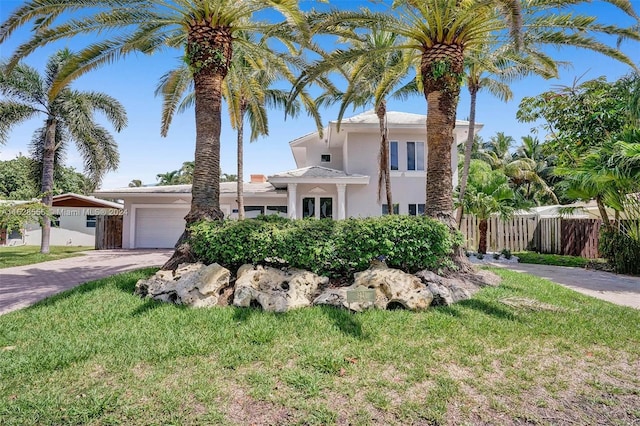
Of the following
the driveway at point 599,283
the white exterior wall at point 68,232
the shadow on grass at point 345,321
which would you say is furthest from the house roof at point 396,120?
the white exterior wall at point 68,232

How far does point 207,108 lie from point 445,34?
627 centimetres

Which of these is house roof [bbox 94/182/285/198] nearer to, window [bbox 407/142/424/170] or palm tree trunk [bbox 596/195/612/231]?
window [bbox 407/142/424/170]

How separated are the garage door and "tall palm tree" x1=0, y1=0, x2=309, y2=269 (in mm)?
13204

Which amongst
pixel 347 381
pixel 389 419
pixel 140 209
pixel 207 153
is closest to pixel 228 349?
pixel 347 381

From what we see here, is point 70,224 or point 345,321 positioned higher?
point 70,224

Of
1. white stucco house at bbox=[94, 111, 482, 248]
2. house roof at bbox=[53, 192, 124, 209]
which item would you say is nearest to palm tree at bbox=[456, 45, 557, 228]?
white stucco house at bbox=[94, 111, 482, 248]

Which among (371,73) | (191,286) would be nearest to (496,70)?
(371,73)

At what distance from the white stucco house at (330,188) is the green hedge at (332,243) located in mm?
9284

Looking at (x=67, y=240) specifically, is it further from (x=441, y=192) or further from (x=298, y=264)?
(x=441, y=192)

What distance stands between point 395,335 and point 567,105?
50.3 ft

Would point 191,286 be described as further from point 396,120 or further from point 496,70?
point 396,120

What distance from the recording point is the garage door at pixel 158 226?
21281 millimetres

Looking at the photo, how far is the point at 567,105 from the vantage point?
14.9 metres

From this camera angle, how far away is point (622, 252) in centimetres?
1150
